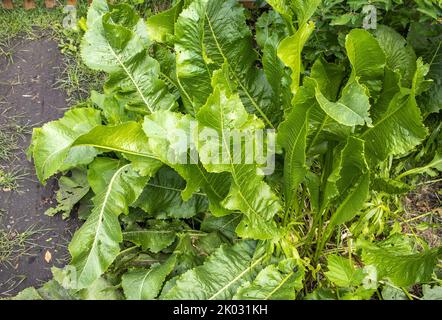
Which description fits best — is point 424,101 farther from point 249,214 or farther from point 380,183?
point 249,214

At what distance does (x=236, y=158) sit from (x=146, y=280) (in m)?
0.68

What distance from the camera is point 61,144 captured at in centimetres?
207

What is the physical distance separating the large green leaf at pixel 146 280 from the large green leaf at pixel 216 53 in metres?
0.68

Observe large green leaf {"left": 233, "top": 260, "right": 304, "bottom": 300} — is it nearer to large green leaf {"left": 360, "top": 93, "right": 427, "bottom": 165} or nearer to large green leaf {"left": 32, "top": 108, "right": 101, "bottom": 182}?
large green leaf {"left": 360, "top": 93, "right": 427, "bottom": 165}

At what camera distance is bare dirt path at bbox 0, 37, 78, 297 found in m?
2.44

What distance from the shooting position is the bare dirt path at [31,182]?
2.44 m

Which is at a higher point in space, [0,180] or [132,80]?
[132,80]

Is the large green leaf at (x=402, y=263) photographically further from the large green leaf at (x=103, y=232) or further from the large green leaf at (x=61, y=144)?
the large green leaf at (x=61, y=144)

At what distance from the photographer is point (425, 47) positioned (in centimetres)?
231

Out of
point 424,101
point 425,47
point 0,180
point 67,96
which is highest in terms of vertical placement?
point 425,47
